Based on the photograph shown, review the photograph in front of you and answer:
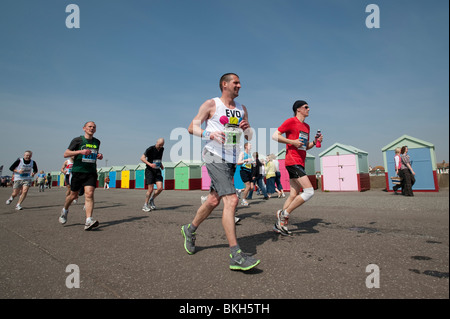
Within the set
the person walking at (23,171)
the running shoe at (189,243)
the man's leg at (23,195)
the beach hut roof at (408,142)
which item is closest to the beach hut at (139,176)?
the person walking at (23,171)

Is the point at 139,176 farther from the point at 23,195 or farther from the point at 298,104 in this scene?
the point at 298,104

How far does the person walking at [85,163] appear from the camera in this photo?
4.71 metres

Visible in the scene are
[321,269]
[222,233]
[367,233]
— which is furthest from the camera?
[222,233]

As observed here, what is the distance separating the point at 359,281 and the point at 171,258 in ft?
5.85

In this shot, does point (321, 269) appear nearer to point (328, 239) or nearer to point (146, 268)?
point (328, 239)

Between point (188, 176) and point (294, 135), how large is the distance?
65.6 ft

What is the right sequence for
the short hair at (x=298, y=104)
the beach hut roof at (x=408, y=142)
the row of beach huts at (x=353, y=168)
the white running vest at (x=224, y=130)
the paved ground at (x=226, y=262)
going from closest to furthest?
the paved ground at (x=226, y=262) → the white running vest at (x=224, y=130) → the short hair at (x=298, y=104) → the row of beach huts at (x=353, y=168) → the beach hut roof at (x=408, y=142)

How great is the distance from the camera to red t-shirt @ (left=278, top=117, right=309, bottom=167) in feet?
13.3

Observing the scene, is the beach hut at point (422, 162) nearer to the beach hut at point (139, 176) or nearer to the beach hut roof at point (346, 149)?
the beach hut roof at point (346, 149)

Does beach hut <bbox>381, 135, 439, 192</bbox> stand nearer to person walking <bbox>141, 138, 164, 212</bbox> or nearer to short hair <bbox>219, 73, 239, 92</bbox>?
person walking <bbox>141, 138, 164, 212</bbox>

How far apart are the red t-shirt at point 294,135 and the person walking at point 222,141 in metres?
1.21

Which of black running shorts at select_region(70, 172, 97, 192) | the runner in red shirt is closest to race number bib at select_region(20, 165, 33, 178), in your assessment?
black running shorts at select_region(70, 172, 97, 192)
